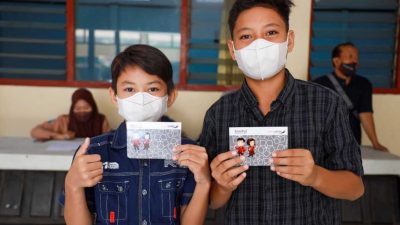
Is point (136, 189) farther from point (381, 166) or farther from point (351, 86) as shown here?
point (351, 86)

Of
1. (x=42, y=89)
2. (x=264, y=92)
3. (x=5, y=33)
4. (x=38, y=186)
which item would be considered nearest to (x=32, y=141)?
(x=38, y=186)

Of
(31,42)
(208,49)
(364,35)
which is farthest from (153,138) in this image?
(364,35)

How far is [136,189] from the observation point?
1.30 meters

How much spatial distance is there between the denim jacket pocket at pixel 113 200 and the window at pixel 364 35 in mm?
3456

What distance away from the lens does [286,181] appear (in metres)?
1.25

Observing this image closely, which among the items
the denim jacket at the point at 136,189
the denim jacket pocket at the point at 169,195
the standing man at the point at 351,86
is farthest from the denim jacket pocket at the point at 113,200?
the standing man at the point at 351,86

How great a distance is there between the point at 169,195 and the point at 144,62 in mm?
472

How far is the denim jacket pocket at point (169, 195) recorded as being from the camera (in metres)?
1.30

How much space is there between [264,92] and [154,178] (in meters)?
0.49

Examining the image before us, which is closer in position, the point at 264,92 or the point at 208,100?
the point at 264,92

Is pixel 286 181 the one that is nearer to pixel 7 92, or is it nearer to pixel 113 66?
pixel 113 66

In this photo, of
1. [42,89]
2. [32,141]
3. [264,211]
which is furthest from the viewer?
[42,89]

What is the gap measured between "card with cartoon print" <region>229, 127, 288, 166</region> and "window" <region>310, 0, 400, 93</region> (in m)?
3.35

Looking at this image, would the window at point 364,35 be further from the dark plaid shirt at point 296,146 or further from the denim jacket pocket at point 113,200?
the denim jacket pocket at point 113,200
